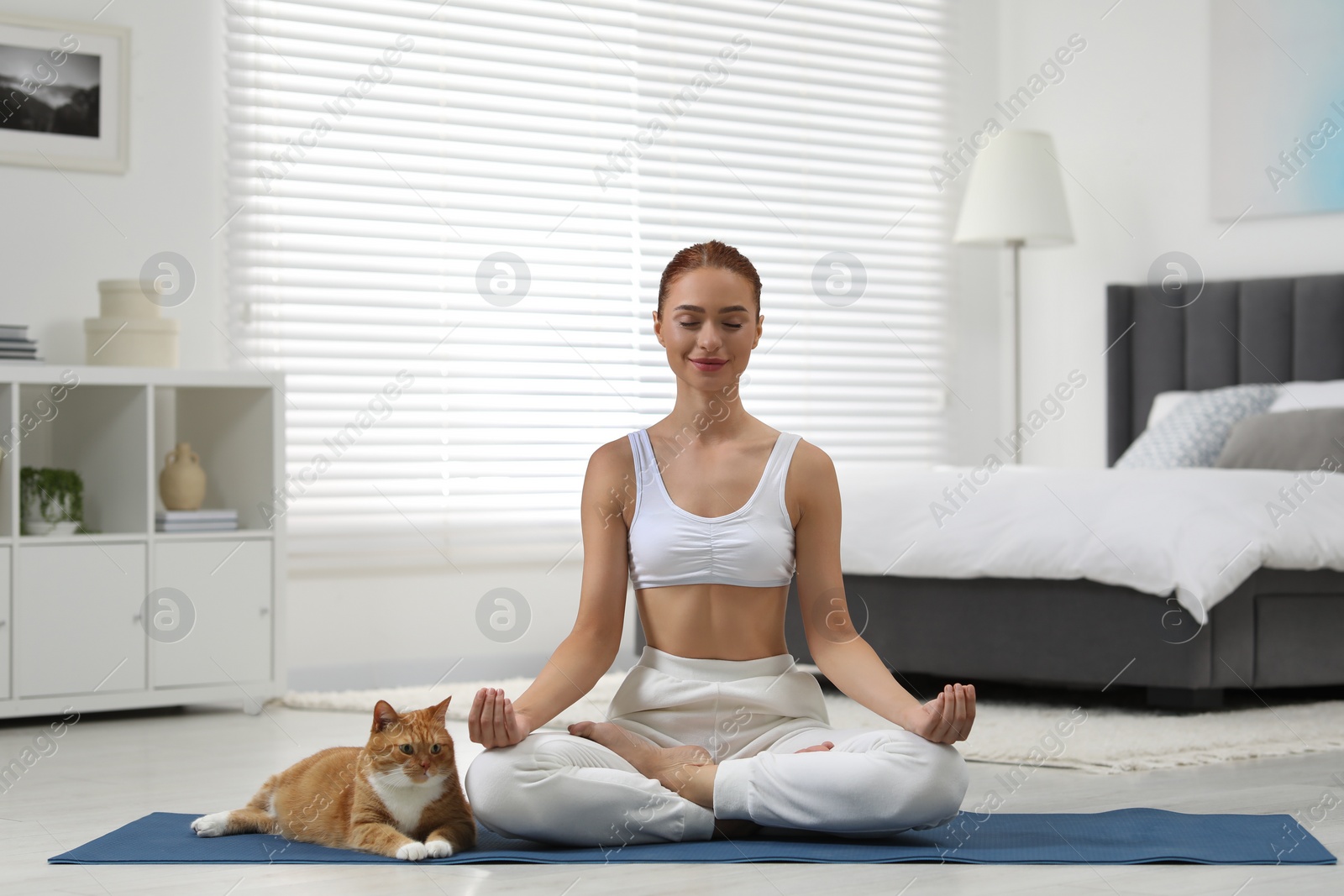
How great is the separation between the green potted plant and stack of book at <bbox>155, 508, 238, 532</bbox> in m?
0.20

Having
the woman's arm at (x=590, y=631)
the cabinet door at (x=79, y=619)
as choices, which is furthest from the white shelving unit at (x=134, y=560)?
the woman's arm at (x=590, y=631)

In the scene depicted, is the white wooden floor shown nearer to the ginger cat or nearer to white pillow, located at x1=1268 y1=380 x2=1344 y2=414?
the ginger cat

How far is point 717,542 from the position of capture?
2.20 m

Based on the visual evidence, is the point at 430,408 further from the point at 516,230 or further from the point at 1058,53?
the point at 1058,53

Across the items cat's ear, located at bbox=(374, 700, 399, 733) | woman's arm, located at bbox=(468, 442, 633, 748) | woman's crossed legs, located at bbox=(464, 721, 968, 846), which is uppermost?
woman's arm, located at bbox=(468, 442, 633, 748)

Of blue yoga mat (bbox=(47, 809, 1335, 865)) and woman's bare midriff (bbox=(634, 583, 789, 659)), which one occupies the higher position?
woman's bare midriff (bbox=(634, 583, 789, 659))

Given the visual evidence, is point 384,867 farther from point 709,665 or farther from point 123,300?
point 123,300

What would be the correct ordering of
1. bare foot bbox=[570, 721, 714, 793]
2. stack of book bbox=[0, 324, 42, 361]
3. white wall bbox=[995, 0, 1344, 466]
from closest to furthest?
1. bare foot bbox=[570, 721, 714, 793]
2. stack of book bbox=[0, 324, 42, 361]
3. white wall bbox=[995, 0, 1344, 466]

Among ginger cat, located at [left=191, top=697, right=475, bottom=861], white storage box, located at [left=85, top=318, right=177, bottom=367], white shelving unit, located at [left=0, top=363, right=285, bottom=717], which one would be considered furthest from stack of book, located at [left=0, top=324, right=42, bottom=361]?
ginger cat, located at [left=191, top=697, right=475, bottom=861]

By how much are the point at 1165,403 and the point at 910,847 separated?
3382 millimetres

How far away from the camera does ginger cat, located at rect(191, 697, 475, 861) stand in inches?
78.8

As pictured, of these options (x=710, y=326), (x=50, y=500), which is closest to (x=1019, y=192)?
(x=50, y=500)

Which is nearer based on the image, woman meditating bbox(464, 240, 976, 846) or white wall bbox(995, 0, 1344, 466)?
woman meditating bbox(464, 240, 976, 846)

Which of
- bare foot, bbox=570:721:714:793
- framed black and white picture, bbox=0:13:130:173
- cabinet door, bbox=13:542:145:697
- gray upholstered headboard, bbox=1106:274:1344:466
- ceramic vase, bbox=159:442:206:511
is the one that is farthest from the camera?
gray upholstered headboard, bbox=1106:274:1344:466
